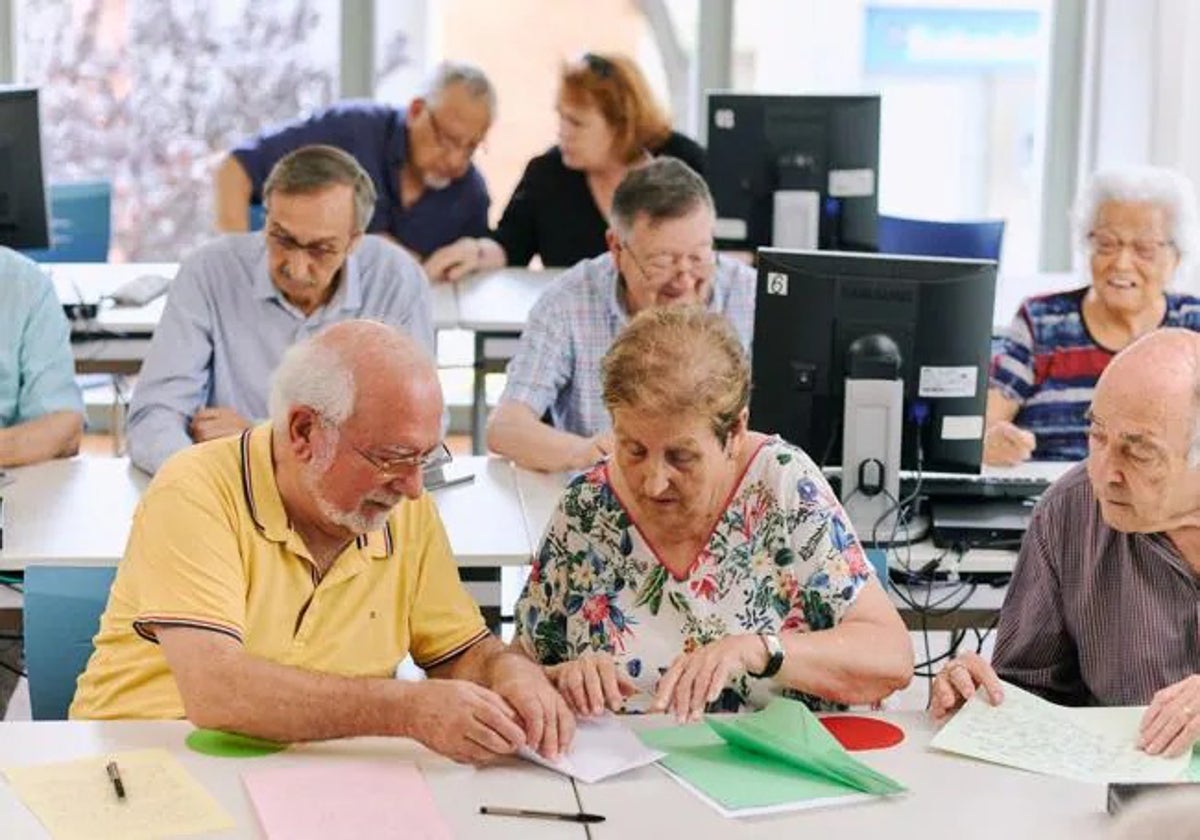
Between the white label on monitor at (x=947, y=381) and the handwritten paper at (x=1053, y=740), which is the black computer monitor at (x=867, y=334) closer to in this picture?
the white label on monitor at (x=947, y=381)

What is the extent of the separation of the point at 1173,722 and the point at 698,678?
58cm

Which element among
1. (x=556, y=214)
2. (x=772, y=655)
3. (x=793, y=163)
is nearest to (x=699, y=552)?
(x=772, y=655)

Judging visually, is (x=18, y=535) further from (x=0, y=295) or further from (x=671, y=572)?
(x=671, y=572)

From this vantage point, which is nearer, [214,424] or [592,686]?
[592,686]

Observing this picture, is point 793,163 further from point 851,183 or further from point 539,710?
point 539,710

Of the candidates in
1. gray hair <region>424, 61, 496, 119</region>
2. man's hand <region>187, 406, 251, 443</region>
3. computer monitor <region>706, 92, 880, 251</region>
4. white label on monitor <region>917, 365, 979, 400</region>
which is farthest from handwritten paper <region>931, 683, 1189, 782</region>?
gray hair <region>424, 61, 496, 119</region>

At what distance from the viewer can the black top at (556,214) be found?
5887 mm

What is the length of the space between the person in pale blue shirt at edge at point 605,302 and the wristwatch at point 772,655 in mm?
1294

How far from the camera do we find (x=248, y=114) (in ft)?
23.4

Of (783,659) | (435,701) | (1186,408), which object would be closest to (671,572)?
(783,659)

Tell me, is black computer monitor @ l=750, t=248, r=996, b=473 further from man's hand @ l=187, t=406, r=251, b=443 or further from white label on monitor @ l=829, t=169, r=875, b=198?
white label on monitor @ l=829, t=169, r=875, b=198

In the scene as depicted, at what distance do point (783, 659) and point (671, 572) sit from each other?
9.7 inches

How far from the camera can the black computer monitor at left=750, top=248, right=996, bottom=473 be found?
3426mm

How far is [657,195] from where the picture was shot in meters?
3.99
